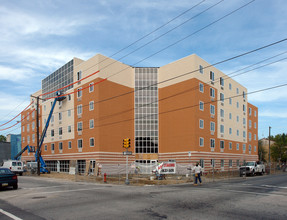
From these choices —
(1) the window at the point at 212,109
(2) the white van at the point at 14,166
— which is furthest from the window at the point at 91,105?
(1) the window at the point at 212,109

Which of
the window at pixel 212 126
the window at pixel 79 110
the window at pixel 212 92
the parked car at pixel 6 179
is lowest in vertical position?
the parked car at pixel 6 179

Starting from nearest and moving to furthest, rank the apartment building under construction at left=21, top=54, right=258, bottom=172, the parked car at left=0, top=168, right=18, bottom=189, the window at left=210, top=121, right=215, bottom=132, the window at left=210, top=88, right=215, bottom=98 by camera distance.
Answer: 1. the parked car at left=0, top=168, right=18, bottom=189
2. the apartment building under construction at left=21, top=54, right=258, bottom=172
3. the window at left=210, top=121, right=215, bottom=132
4. the window at left=210, top=88, right=215, bottom=98

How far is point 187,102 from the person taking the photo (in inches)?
1590

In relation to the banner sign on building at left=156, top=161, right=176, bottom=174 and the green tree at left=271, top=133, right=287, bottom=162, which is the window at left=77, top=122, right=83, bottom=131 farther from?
the green tree at left=271, top=133, right=287, bottom=162

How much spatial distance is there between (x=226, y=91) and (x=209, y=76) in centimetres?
740

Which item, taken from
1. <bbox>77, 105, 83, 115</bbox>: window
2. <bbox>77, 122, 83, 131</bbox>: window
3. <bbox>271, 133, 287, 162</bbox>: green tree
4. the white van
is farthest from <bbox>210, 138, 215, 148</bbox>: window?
<bbox>271, 133, 287, 162</bbox>: green tree

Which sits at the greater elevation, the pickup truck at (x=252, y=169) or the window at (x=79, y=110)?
the window at (x=79, y=110)

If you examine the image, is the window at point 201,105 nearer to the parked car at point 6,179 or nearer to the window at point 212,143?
the window at point 212,143

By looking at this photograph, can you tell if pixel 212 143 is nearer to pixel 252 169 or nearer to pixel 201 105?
pixel 201 105

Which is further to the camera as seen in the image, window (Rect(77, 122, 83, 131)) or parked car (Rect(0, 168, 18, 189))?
window (Rect(77, 122, 83, 131))

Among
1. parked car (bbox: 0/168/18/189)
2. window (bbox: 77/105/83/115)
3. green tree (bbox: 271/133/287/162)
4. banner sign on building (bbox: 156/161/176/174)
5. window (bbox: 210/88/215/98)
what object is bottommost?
green tree (bbox: 271/133/287/162)

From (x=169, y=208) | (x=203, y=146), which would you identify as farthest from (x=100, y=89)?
(x=169, y=208)

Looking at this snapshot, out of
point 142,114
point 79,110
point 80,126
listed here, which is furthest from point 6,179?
point 142,114

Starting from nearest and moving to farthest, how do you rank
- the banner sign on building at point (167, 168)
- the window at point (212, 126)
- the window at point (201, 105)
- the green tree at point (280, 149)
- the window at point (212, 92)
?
the banner sign on building at point (167, 168), the window at point (201, 105), the window at point (212, 126), the window at point (212, 92), the green tree at point (280, 149)
